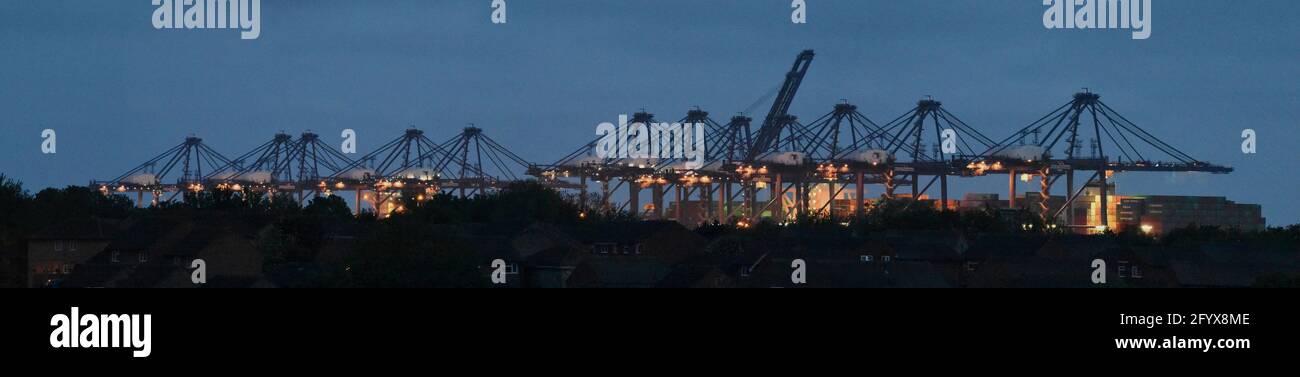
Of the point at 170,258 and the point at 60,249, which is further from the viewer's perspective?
the point at 60,249

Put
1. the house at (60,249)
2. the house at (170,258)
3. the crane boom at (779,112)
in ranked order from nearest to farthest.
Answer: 1. the house at (170,258)
2. the house at (60,249)
3. the crane boom at (779,112)

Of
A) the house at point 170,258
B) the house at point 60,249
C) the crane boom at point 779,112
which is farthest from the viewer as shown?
the crane boom at point 779,112

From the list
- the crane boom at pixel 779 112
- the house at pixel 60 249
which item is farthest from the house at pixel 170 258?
the crane boom at pixel 779 112

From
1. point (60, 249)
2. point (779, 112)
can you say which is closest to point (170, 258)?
point (60, 249)

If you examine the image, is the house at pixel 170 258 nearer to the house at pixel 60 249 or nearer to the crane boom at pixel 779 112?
the house at pixel 60 249

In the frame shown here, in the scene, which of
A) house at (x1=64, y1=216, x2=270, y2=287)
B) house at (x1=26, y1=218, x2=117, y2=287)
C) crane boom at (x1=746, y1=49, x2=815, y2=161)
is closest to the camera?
house at (x1=64, y1=216, x2=270, y2=287)

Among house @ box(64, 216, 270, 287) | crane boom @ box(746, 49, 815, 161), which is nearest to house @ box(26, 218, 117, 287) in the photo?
house @ box(64, 216, 270, 287)

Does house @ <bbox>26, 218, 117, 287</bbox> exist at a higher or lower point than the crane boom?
lower

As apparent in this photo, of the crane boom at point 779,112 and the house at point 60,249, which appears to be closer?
the house at point 60,249

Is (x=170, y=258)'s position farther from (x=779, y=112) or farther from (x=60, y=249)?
(x=779, y=112)

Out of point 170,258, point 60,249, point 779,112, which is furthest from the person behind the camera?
point 779,112

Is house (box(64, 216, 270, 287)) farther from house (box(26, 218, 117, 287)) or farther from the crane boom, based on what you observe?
the crane boom

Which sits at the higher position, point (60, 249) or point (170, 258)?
point (60, 249)
